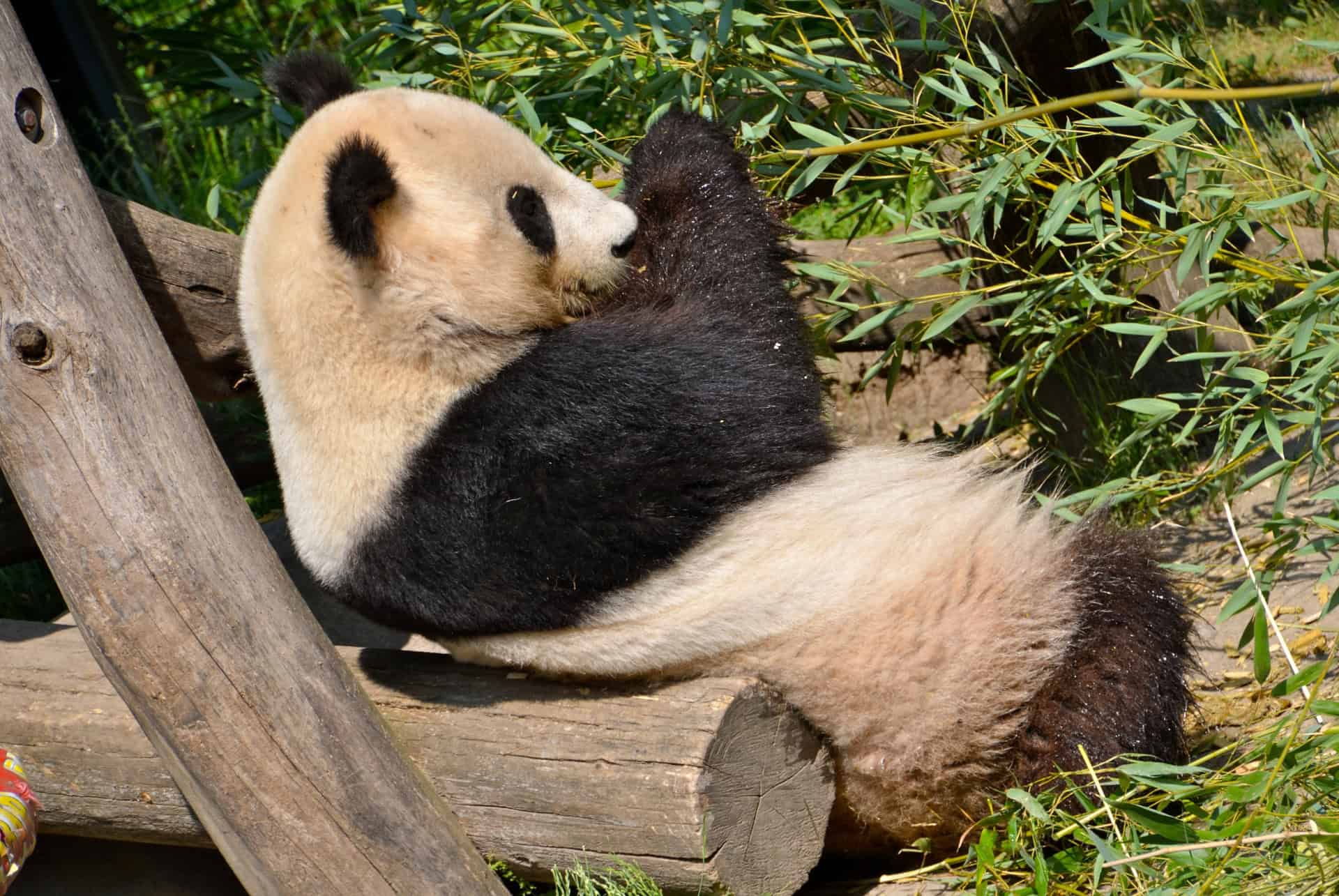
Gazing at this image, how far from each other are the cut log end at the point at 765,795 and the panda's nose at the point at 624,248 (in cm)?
88

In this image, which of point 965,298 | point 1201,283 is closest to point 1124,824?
point 965,298

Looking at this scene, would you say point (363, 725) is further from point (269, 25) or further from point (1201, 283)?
point (269, 25)

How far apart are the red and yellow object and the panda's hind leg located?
1657 millimetres

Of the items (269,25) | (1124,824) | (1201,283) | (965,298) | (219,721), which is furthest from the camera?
(269,25)

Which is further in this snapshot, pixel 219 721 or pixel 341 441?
pixel 341 441

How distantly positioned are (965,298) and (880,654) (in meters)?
0.94

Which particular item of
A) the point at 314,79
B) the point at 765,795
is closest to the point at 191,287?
the point at 314,79

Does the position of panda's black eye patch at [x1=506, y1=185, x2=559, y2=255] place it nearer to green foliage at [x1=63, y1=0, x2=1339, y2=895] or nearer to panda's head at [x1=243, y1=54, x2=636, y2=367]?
panda's head at [x1=243, y1=54, x2=636, y2=367]

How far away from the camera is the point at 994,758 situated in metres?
2.12

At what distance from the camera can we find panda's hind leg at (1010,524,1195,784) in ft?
6.83

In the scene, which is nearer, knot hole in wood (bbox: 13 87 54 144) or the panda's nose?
knot hole in wood (bbox: 13 87 54 144)

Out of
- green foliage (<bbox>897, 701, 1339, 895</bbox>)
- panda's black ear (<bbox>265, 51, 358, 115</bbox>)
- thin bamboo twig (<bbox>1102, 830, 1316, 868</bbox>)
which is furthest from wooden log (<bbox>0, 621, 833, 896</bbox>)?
panda's black ear (<bbox>265, 51, 358, 115</bbox>)

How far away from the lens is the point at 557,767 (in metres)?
1.98

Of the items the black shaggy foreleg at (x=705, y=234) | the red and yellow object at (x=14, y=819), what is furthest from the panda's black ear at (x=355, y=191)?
the red and yellow object at (x=14, y=819)
